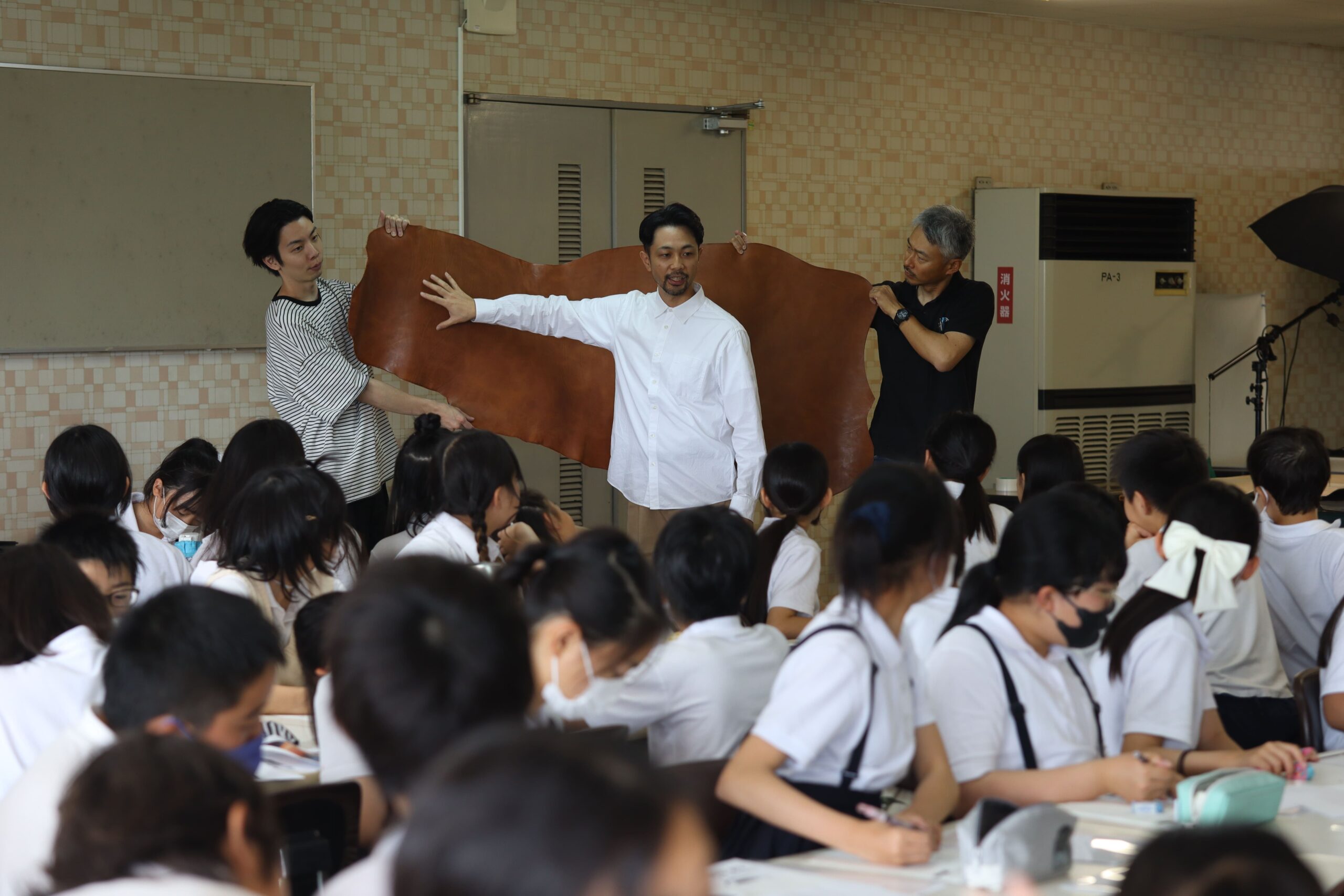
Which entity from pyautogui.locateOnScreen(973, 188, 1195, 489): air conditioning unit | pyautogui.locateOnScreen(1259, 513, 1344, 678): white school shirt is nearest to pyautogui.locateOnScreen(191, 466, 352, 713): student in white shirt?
pyautogui.locateOnScreen(1259, 513, 1344, 678): white school shirt

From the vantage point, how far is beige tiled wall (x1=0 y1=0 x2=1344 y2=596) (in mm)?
4184

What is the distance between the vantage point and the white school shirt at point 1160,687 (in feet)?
6.83

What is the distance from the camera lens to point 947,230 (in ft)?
12.9

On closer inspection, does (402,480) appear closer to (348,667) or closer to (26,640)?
(26,640)

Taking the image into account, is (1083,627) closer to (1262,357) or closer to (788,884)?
(788,884)

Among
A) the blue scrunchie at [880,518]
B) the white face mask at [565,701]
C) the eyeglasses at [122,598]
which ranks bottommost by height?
the white face mask at [565,701]

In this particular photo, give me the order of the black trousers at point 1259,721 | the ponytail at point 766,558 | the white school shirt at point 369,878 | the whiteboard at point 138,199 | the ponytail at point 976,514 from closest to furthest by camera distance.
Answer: the white school shirt at point 369,878, the black trousers at point 1259,721, the ponytail at point 766,558, the ponytail at point 976,514, the whiteboard at point 138,199

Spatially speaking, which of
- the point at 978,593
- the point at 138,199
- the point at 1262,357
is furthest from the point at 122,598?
the point at 1262,357

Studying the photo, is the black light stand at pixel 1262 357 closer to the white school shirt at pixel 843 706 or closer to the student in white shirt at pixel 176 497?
the student in white shirt at pixel 176 497

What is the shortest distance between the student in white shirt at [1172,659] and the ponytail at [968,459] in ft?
2.96

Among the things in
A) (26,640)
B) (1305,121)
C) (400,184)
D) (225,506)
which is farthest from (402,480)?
(1305,121)

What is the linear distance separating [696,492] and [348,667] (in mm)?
2570

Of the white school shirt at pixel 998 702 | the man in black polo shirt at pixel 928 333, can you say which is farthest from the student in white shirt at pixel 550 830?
the man in black polo shirt at pixel 928 333

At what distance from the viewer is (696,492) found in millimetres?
3682
